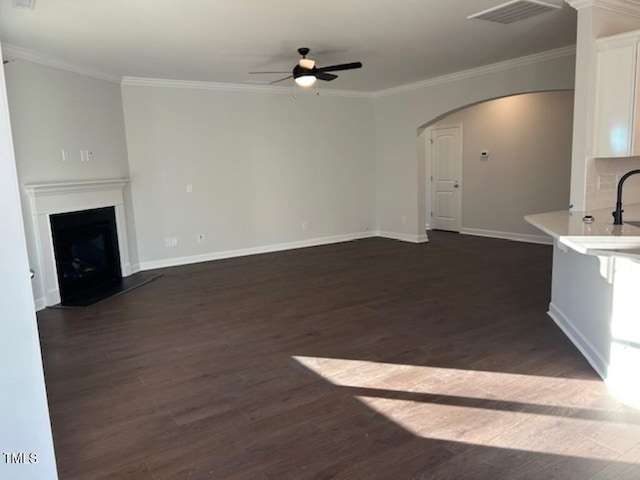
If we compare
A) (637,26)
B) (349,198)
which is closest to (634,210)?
(637,26)

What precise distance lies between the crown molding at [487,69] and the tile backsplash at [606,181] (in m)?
2.14

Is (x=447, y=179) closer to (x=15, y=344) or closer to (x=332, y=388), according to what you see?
(x=332, y=388)

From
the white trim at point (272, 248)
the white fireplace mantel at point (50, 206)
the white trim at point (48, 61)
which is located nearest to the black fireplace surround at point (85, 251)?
the white fireplace mantel at point (50, 206)

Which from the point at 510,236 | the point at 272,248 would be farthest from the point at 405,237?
the point at 272,248

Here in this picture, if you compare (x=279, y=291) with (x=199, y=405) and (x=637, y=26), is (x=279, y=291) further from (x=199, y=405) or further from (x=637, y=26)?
(x=637, y=26)

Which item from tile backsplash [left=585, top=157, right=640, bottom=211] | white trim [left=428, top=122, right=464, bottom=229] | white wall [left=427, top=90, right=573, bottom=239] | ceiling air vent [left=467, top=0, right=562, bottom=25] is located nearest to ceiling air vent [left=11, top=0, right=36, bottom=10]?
ceiling air vent [left=467, top=0, right=562, bottom=25]

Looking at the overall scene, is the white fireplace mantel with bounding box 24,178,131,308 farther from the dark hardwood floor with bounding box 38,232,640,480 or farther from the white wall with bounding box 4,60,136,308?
the dark hardwood floor with bounding box 38,232,640,480

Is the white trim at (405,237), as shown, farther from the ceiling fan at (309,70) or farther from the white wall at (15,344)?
the white wall at (15,344)

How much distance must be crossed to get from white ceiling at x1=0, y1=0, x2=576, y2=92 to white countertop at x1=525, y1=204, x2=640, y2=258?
1.90 meters

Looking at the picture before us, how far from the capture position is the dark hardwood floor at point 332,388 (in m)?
2.28

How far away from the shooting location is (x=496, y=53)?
5750 millimetres

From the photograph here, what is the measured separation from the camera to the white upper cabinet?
3.54 metres

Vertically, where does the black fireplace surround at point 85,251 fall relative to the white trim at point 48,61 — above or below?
below

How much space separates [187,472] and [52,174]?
4.33m
